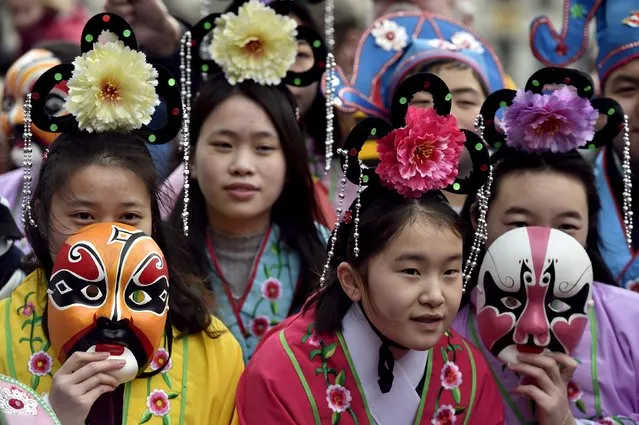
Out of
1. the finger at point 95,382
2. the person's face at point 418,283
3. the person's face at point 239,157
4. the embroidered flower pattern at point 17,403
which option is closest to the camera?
the embroidered flower pattern at point 17,403

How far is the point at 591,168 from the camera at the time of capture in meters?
4.21

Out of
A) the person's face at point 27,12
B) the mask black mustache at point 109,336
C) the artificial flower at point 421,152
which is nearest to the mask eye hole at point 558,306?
the artificial flower at point 421,152

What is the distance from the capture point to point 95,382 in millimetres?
3420

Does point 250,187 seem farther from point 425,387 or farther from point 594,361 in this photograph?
point 594,361

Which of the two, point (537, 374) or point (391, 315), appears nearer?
point (391, 315)

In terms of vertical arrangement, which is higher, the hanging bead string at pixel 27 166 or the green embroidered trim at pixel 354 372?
the hanging bead string at pixel 27 166

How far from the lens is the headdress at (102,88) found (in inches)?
144

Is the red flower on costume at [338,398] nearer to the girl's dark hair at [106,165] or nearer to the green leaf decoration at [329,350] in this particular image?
the green leaf decoration at [329,350]

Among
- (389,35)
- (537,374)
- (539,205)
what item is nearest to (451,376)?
(537,374)

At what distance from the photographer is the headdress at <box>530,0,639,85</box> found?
15.7ft

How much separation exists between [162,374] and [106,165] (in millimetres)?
618

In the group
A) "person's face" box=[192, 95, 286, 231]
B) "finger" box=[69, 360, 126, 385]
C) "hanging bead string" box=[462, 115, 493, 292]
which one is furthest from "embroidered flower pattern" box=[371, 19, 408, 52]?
A: "finger" box=[69, 360, 126, 385]

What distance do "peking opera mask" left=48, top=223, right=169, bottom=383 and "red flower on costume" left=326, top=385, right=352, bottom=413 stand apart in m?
0.52

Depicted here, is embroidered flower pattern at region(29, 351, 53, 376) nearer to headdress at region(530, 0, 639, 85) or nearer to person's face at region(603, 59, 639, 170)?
person's face at region(603, 59, 639, 170)
